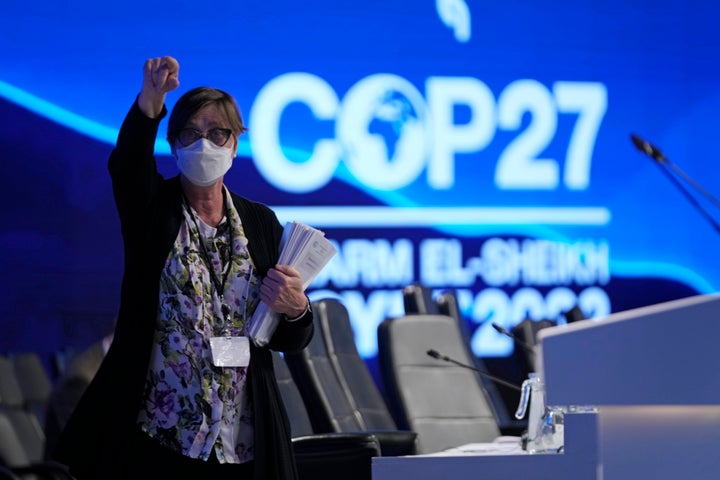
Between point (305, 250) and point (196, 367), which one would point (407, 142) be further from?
point (196, 367)

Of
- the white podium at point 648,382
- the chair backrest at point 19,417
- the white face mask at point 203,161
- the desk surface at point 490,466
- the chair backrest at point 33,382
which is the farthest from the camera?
the chair backrest at point 33,382

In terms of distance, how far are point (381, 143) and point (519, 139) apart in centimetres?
85

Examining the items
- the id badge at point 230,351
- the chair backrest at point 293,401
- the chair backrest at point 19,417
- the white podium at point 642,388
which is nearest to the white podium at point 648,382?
the white podium at point 642,388

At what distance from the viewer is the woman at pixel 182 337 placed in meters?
2.14

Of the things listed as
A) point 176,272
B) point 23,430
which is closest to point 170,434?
point 176,272

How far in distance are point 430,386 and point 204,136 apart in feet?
8.83

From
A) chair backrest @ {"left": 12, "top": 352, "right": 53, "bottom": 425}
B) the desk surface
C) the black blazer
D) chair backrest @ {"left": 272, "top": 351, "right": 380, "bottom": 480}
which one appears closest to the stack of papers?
the black blazer

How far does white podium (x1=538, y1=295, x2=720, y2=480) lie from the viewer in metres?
1.70

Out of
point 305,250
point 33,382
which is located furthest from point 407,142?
point 305,250

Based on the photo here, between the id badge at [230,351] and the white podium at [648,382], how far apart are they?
54 cm

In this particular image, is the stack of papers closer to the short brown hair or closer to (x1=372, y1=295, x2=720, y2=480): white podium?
the short brown hair

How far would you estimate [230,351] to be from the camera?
→ 2.16 m

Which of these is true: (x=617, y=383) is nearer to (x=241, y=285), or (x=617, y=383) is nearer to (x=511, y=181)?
(x=241, y=285)

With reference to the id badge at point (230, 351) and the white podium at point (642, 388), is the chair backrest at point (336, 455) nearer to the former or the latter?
the id badge at point (230, 351)
